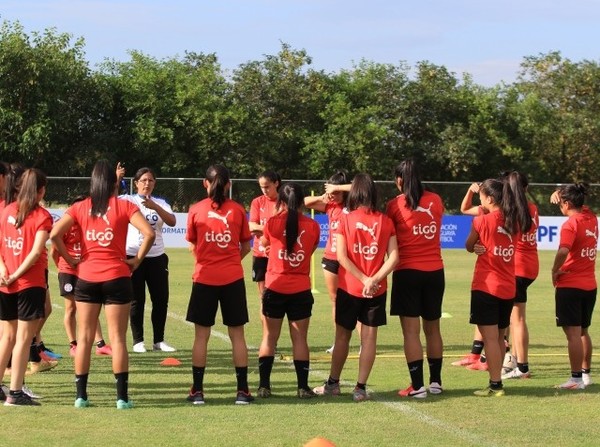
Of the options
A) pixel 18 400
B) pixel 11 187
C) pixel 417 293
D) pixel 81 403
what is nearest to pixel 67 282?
pixel 11 187

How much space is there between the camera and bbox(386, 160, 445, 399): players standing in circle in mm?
9211

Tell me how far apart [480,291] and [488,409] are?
3.77ft

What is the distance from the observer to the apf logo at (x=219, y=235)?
29.2ft

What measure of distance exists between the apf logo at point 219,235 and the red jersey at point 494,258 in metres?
2.23

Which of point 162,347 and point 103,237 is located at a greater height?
point 103,237

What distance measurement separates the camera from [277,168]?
4409 cm

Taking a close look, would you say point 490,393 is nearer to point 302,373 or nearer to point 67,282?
point 302,373

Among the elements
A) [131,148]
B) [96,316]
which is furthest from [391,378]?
[131,148]

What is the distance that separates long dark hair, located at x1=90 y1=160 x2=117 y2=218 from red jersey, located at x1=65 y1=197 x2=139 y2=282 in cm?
4

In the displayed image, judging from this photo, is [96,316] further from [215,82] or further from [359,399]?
[215,82]

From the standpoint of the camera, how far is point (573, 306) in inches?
386

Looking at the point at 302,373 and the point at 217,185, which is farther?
the point at 302,373

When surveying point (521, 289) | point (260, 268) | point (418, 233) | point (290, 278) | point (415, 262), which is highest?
point (418, 233)

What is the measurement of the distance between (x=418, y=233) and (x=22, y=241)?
11.0 feet
